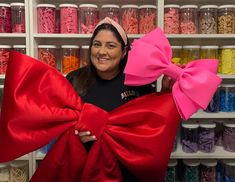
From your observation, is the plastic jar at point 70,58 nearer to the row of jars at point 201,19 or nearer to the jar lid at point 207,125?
the row of jars at point 201,19

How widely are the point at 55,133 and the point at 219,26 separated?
118cm

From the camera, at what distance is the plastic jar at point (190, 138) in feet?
5.97

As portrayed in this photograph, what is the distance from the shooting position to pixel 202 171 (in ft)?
6.05

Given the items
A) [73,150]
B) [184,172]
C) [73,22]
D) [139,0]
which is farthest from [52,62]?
[184,172]

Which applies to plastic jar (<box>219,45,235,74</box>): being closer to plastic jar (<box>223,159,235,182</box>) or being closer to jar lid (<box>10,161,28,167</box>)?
plastic jar (<box>223,159,235,182</box>)

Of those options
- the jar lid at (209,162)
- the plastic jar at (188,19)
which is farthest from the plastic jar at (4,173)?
the plastic jar at (188,19)

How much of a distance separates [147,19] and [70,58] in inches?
19.2

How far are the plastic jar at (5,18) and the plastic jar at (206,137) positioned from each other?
1245 mm

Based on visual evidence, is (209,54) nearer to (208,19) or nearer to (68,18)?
(208,19)

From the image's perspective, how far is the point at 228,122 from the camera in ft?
6.36

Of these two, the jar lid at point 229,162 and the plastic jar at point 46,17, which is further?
the jar lid at point 229,162

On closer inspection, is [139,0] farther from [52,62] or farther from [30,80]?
[30,80]

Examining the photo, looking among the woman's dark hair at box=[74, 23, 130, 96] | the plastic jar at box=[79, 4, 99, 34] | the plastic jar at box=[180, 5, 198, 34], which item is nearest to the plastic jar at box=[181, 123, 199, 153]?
the plastic jar at box=[180, 5, 198, 34]

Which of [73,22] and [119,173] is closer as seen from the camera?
[119,173]
